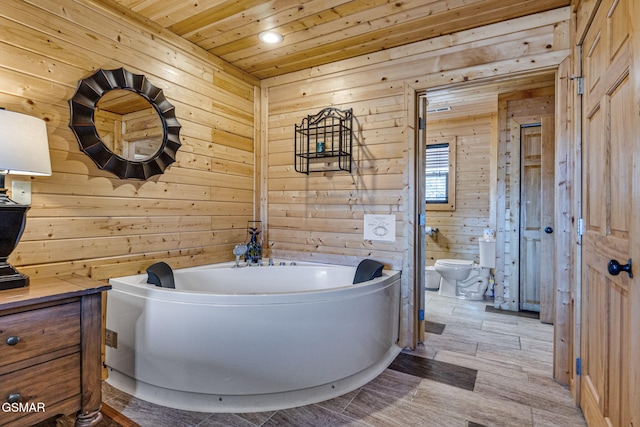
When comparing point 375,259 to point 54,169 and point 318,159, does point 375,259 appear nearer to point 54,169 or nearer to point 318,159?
point 318,159

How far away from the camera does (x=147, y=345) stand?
192 centimetres

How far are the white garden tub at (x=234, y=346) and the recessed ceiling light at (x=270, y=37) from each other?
1.96 metres

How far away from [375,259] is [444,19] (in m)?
1.87

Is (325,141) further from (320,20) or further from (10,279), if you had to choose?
(10,279)

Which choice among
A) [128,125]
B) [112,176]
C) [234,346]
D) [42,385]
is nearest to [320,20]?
[128,125]

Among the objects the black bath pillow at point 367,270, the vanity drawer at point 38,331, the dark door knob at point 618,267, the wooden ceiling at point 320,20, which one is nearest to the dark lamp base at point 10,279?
the vanity drawer at point 38,331

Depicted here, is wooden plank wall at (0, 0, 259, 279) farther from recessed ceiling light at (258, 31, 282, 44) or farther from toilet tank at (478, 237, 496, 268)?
toilet tank at (478, 237, 496, 268)

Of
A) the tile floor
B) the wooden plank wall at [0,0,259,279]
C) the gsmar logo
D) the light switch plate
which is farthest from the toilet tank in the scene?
the light switch plate

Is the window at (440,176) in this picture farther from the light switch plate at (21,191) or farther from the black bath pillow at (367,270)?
the light switch plate at (21,191)

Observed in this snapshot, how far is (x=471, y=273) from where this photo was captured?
4168 mm

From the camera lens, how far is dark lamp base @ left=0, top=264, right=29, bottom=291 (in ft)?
4.90

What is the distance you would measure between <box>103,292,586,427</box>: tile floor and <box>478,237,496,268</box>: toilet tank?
4.36 feet

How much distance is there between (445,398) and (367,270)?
97cm

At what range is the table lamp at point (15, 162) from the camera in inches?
56.3
